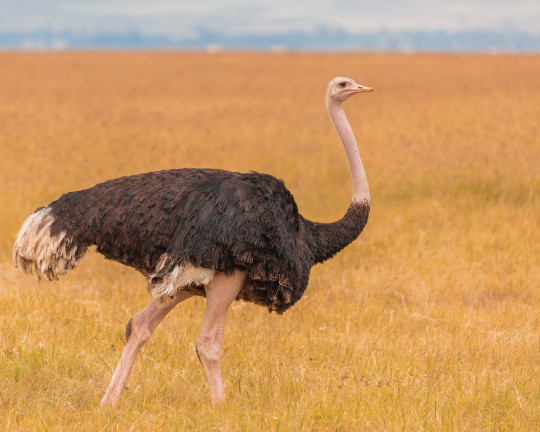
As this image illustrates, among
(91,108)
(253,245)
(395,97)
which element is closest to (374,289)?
(253,245)

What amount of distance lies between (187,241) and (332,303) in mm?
2639

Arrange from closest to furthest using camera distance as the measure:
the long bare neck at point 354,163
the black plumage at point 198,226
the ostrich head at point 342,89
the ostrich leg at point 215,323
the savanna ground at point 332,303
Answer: the black plumage at point 198,226, the ostrich leg at point 215,323, the savanna ground at point 332,303, the long bare neck at point 354,163, the ostrich head at point 342,89

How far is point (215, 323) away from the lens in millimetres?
4340

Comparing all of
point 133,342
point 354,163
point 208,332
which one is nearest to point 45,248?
point 133,342

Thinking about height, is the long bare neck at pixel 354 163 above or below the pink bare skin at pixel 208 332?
above

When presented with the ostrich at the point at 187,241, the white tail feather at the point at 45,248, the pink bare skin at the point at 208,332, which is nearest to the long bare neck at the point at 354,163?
the ostrich at the point at 187,241

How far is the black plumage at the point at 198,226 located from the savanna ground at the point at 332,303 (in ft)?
2.37

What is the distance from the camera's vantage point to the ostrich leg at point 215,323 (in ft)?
14.0

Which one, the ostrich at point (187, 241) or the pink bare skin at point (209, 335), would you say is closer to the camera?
the ostrich at point (187, 241)

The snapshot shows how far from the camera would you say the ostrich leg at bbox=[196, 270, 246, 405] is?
4266 millimetres

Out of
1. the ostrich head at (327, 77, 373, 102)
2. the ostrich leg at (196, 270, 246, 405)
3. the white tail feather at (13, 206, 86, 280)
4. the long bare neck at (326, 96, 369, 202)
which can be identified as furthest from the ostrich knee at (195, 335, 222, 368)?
the ostrich head at (327, 77, 373, 102)

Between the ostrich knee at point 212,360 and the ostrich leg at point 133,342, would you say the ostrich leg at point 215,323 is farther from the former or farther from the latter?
the ostrich leg at point 133,342

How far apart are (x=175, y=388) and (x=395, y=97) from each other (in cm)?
1729

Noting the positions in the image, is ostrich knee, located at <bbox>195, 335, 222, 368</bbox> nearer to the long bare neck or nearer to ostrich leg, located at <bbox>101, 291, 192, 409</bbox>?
A: ostrich leg, located at <bbox>101, 291, 192, 409</bbox>
